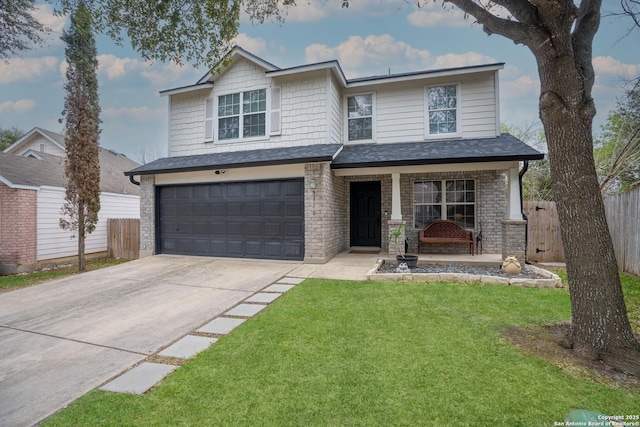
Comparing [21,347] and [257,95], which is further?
[257,95]

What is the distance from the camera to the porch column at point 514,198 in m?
7.56

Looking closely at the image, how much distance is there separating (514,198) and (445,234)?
2101mm

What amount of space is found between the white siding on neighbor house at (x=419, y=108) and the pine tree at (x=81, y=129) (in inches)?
320

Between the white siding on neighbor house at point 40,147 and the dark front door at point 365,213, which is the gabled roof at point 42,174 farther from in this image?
the dark front door at point 365,213

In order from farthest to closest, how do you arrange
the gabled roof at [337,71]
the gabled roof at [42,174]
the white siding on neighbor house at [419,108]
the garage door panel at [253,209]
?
the gabled roof at [42,174] → the white siding on neighbor house at [419,108] → the garage door panel at [253,209] → the gabled roof at [337,71]

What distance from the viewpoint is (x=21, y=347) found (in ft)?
11.6

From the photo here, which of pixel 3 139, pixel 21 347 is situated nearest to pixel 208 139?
pixel 21 347

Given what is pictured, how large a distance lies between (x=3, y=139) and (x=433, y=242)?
3203 centimetres

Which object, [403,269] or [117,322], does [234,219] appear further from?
[403,269]

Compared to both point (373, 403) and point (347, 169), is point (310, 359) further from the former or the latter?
point (347, 169)

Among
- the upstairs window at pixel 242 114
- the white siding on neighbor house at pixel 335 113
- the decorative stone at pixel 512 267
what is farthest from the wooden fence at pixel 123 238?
the decorative stone at pixel 512 267

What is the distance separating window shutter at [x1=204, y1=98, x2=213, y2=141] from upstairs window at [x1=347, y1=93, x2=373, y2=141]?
478cm

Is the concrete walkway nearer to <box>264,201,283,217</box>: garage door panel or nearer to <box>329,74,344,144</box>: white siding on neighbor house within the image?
<box>264,201,283,217</box>: garage door panel

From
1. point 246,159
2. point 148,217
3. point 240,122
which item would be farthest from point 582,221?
point 148,217
